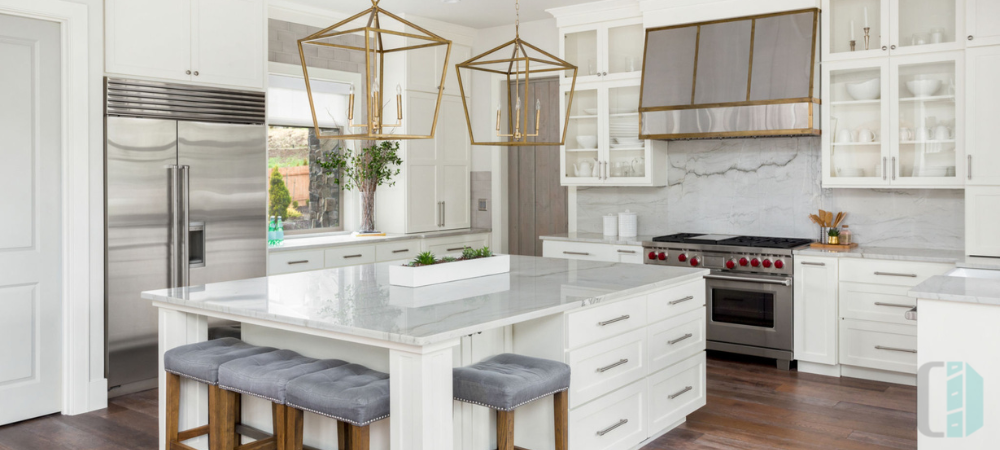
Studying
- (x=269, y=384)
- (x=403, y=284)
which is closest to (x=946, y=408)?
(x=403, y=284)

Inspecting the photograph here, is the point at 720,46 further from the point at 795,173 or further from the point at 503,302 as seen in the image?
the point at 503,302

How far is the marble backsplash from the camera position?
5.03 meters

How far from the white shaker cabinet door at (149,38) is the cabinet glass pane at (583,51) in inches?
116

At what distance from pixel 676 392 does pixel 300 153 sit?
12.6 ft

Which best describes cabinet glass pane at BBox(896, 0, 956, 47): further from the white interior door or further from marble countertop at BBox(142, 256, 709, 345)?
the white interior door

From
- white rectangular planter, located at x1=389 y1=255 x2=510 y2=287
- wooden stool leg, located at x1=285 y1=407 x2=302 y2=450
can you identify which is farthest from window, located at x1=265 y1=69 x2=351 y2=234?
wooden stool leg, located at x1=285 y1=407 x2=302 y2=450

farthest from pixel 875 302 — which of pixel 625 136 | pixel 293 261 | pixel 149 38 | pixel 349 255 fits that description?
pixel 149 38

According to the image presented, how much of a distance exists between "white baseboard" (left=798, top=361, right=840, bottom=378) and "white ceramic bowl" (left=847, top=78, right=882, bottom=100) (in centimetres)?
177

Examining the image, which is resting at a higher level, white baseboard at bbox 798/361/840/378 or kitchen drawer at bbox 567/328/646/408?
kitchen drawer at bbox 567/328/646/408

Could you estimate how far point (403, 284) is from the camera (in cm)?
330

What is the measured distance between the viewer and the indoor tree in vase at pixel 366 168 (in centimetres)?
629

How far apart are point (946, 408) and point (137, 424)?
3826 mm

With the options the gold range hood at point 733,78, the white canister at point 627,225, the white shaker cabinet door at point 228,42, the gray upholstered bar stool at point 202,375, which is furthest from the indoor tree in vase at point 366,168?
the gray upholstered bar stool at point 202,375

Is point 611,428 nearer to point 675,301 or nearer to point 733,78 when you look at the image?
point 675,301
